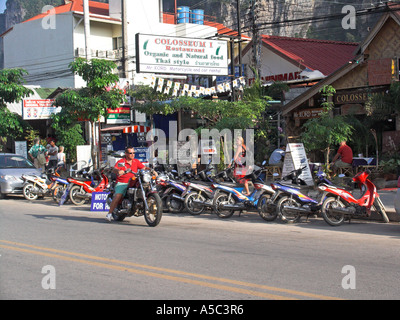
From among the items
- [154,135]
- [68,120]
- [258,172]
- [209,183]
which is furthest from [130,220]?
[154,135]

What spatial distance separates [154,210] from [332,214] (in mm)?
3948

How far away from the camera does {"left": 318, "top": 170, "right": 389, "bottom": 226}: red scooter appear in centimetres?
1119

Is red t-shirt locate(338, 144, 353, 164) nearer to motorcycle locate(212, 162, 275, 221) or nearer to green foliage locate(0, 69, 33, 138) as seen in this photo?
motorcycle locate(212, 162, 275, 221)

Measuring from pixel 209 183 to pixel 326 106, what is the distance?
714cm

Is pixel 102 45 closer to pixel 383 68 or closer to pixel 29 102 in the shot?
pixel 29 102

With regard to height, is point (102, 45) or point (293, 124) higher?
point (102, 45)

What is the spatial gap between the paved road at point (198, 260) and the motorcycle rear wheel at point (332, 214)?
0.62 ft

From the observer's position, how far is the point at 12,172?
61.8 ft

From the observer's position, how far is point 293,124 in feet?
72.0

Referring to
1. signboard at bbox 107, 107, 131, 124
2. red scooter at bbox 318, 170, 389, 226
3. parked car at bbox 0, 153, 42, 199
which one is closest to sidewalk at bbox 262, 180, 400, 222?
red scooter at bbox 318, 170, 389, 226

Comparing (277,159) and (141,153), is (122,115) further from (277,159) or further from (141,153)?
(277,159)

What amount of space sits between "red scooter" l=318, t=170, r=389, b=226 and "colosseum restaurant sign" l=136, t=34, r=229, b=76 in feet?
41.5

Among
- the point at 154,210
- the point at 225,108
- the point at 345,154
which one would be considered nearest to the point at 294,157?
the point at 345,154

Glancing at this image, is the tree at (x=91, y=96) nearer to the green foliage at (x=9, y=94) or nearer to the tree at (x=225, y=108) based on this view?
the tree at (x=225, y=108)
